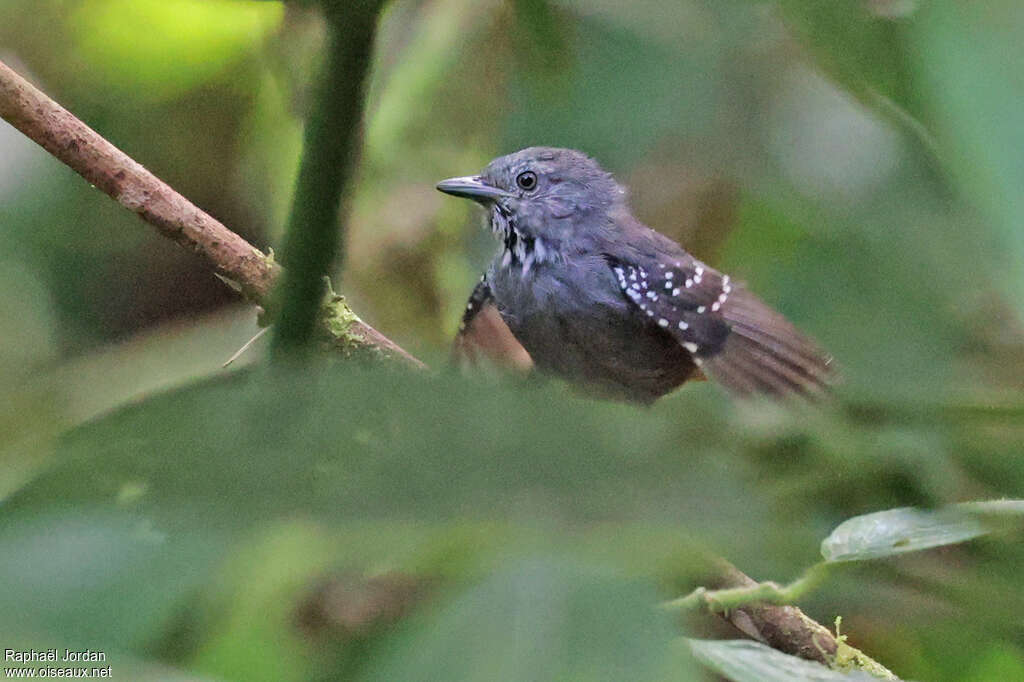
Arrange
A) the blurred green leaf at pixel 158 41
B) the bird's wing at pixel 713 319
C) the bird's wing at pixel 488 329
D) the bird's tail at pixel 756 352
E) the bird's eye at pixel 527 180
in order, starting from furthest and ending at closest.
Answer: the bird's eye at pixel 527 180 < the bird's wing at pixel 488 329 < the blurred green leaf at pixel 158 41 < the bird's wing at pixel 713 319 < the bird's tail at pixel 756 352

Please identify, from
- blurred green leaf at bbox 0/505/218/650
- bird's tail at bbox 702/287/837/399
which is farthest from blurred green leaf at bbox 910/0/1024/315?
bird's tail at bbox 702/287/837/399

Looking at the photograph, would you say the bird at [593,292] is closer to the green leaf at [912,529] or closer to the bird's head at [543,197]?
the bird's head at [543,197]

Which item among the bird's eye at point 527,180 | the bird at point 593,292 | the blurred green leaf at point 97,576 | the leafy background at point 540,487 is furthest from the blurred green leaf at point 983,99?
the bird's eye at point 527,180

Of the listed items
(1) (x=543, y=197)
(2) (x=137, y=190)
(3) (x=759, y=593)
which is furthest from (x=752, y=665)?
(1) (x=543, y=197)

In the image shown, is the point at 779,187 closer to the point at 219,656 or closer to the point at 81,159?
the point at 81,159

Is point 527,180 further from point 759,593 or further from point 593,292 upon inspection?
point 759,593

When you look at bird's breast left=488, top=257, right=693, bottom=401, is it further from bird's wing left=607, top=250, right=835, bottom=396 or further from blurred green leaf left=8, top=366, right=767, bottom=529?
blurred green leaf left=8, top=366, right=767, bottom=529

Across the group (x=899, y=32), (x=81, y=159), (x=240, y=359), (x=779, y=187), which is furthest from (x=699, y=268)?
(x=899, y=32)
